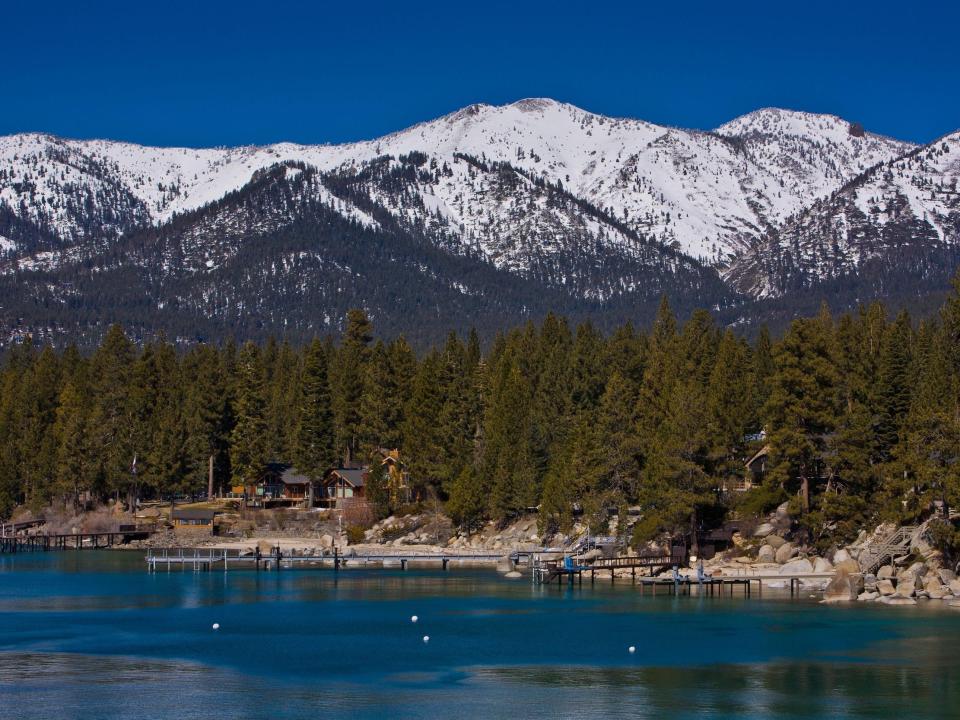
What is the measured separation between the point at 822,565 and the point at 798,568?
56.0 inches

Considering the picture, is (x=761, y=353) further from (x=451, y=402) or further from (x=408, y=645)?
(x=408, y=645)

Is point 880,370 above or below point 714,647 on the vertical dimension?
above

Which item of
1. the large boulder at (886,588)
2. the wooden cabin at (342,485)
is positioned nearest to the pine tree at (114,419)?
the wooden cabin at (342,485)

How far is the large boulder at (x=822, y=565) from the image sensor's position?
85812 mm

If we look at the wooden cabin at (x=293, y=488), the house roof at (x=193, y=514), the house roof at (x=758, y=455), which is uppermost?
the house roof at (x=758, y=455)

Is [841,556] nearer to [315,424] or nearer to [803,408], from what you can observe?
[803,408]

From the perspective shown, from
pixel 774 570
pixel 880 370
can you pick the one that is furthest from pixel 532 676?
pixel 880 370

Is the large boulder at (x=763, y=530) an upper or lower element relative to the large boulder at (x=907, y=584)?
upper

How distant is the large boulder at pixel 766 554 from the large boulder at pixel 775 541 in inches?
9.0

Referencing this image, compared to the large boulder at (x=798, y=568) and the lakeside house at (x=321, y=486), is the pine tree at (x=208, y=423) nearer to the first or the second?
the lakeside house at (x=321, y=486)

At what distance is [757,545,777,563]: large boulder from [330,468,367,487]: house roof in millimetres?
52373

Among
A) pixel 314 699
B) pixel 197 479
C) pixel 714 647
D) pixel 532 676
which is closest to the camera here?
pixel 314 699

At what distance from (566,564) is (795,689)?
3799cm

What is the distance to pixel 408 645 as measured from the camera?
220ft
